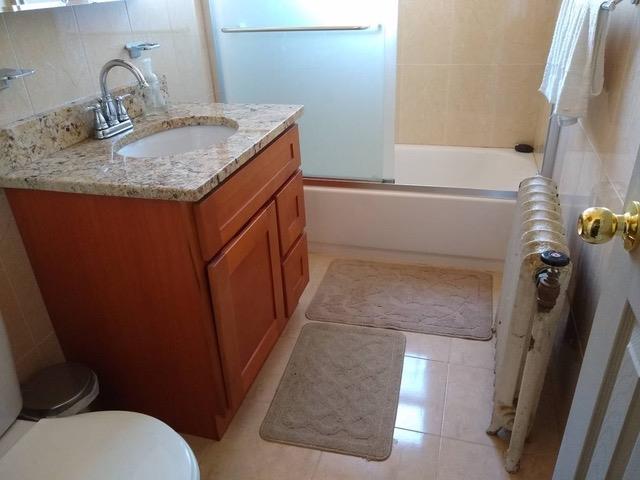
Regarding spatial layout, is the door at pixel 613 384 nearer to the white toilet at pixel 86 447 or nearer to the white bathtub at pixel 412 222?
the white toilet at pixel 86 447

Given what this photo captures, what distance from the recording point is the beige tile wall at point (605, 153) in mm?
1132

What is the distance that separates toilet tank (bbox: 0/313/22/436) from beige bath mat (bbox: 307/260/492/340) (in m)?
1.14

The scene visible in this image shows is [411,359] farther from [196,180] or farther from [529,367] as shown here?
[196,180]

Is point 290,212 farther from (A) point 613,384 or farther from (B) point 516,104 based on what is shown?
(B) point 516,104

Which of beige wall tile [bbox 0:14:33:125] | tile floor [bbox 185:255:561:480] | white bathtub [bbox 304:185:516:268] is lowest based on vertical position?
tile floor [bbox 185:255:561:480]

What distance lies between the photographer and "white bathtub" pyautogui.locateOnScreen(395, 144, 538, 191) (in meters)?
2.75

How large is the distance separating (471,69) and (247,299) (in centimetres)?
193

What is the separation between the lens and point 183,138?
1734mm

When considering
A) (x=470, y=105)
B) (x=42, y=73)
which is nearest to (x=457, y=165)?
(x=470, y=105)

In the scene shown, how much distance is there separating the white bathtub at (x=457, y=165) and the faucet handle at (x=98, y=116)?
1626 millimetres

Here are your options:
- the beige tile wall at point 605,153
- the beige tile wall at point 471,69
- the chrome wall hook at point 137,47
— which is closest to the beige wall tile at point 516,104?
the beige tile wall at point 471,69

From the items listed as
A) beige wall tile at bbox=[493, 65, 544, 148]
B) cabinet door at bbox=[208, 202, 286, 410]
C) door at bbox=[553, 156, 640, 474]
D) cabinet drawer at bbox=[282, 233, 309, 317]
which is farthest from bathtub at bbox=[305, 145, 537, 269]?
door at bbox=[553, 156, 640, 474]

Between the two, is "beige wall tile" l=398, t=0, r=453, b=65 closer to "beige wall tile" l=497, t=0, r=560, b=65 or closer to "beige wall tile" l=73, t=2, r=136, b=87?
"beige wall tile" l=497, t=0, r=560, b=65

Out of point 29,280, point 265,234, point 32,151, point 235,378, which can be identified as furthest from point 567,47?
point 29,280
